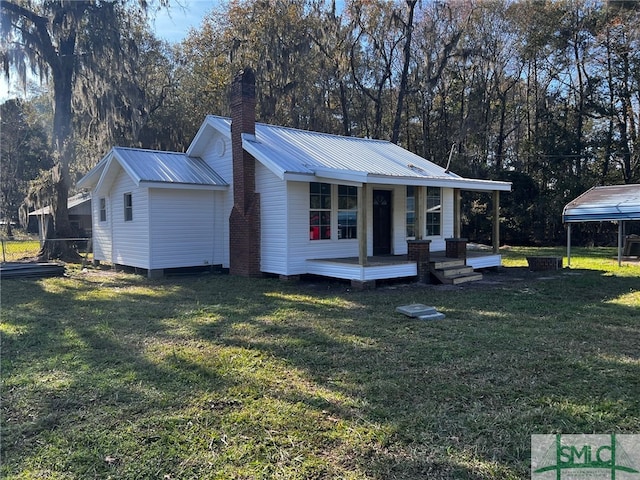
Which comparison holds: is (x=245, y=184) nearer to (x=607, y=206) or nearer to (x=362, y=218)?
(x=362, y=218)

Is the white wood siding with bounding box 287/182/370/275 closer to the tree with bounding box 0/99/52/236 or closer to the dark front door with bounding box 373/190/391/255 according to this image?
the dark front door with bounding box 373/190/391/255

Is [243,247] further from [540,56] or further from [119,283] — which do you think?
[540,56]

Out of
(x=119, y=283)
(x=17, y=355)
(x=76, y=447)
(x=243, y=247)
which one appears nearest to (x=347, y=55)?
(x=243, y=247)

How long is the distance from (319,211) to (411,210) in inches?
131

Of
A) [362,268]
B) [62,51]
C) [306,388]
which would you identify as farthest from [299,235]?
[62,51]

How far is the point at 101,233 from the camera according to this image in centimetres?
1567

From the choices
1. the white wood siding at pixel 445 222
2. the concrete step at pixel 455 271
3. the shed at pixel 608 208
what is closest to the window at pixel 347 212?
the concrete step at pixel 455 271

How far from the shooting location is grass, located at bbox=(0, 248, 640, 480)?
3.00m

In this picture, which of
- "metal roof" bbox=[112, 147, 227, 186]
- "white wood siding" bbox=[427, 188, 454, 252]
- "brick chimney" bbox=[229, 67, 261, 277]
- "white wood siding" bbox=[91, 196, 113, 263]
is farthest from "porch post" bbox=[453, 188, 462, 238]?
"white wood siding" bbox=[91, 196, 113, 263]

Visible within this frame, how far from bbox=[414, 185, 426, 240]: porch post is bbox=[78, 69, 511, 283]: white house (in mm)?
35

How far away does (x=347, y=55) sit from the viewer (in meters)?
23.2

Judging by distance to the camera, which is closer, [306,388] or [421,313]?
[306,388]

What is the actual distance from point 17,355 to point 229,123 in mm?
9004

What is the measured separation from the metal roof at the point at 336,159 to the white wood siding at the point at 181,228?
7.33ft
